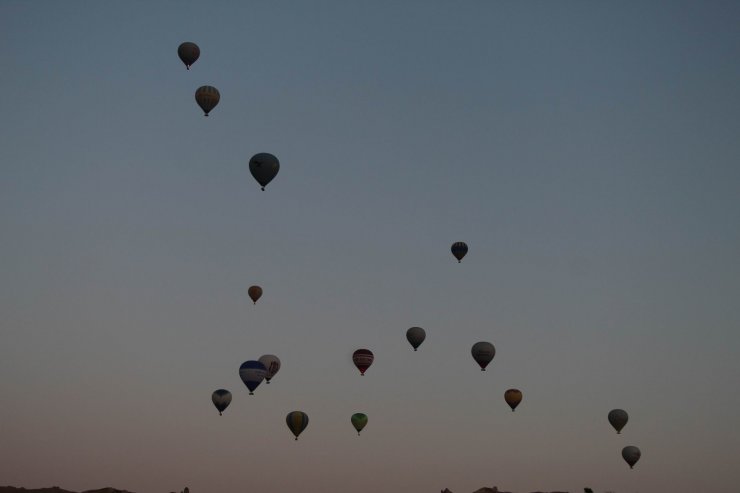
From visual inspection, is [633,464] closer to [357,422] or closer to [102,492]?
[357,422]

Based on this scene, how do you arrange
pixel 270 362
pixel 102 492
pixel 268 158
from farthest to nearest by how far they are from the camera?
pixel 270 362
pixel 268 158
pixel 102 492

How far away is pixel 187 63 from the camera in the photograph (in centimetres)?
5512

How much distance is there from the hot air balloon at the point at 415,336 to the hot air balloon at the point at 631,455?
15.8m

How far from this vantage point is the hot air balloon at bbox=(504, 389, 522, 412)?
5947cm

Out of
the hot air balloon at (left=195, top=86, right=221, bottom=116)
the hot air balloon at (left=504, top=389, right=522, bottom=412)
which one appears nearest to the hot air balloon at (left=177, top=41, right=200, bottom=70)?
the hot air balloon at (left=195, top=86, right=221, bottom=116)

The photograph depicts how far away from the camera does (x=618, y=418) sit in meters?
59.3

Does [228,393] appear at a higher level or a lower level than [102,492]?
higher

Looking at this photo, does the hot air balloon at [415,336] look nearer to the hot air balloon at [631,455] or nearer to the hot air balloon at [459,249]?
the hot air balloon at [459,249]

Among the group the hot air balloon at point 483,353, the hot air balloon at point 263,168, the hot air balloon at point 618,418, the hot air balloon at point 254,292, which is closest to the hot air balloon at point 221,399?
the hot air balloon at point 254,292

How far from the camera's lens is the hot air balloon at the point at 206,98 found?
54.2 meters

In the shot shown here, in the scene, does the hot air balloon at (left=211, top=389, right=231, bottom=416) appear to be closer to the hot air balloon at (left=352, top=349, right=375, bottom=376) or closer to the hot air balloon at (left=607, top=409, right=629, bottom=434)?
the hot air balloon at (left=352, top=349, right=375, bottom=376)

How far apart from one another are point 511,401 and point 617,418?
719cm

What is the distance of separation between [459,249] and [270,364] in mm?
16010

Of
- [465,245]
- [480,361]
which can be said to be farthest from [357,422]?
[465,245]
